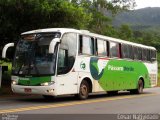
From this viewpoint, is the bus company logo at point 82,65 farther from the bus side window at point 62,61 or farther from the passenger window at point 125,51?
the passenger window at point 125,51

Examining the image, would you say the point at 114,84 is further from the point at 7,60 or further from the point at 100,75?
the point at 7,60

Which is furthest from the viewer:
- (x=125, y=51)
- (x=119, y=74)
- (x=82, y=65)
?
(x=125, y=51)

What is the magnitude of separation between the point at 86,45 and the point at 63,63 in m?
2.21

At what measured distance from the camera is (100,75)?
21844mm

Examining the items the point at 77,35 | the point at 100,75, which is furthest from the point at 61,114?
the point at 100,75

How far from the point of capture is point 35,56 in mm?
18359

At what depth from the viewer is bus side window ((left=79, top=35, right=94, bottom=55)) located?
19875 mm

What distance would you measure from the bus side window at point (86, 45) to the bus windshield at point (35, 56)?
1.70 meters

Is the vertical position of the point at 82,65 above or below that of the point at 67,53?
below

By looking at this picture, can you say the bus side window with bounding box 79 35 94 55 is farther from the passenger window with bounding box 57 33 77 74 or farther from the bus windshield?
the bus windshield

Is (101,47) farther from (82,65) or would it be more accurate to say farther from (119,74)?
(119,74)

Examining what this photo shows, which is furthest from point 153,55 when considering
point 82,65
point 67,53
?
point 67,53

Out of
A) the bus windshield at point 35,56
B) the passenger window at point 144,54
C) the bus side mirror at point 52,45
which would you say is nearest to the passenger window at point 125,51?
the passenger window at point 144,54

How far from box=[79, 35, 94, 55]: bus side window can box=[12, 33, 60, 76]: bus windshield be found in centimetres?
170
